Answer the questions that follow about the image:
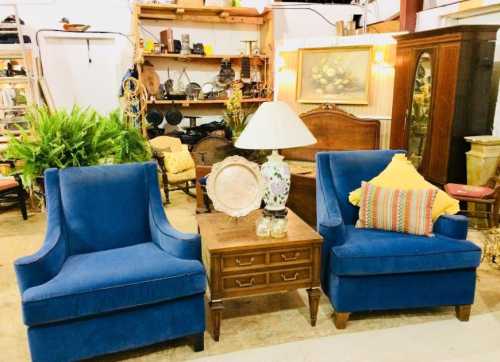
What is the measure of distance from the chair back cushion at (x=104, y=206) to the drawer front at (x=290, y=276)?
0.83 meters

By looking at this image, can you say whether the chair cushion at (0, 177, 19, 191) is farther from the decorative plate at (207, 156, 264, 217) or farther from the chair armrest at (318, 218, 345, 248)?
the chair armrest at (318, 218, 345, 248)

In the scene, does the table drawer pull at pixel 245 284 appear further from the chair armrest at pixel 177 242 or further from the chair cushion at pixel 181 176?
the chair cushion at pixel 181 176

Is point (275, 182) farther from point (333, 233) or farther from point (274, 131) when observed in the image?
point (333, 233)

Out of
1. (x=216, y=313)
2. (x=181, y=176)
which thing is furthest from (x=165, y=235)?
(x=181, y=176)

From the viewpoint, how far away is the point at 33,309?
6.11 ft

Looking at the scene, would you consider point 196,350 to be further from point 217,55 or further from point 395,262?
point 217,55

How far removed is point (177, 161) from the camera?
4848 millimetres

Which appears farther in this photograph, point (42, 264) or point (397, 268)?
point (397, 268)

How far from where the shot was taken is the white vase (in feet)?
7.66

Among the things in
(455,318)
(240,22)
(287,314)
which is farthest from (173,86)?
(455,318)

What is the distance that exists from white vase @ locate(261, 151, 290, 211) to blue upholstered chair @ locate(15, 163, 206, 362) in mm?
Result: 469

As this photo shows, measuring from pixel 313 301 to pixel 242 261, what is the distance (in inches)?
19.9

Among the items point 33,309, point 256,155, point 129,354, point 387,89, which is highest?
point 387,89

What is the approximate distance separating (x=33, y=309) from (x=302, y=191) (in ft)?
8.07
